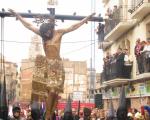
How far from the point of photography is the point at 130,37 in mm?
22312

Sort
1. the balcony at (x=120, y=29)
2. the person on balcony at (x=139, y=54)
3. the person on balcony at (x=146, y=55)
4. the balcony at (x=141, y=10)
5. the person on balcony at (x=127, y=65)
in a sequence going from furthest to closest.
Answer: the balcony at (x=120, y=29) → the person on balcony at (x=127, y=65) → the person on balcony at (x=139, y=54) → the balcony at (x=141, y=10) → the person on balcony at (x=146, y=55)

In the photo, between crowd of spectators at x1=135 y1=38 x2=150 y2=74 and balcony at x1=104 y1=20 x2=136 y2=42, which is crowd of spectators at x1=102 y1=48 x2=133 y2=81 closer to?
balcony at x1=104 y1=20 x2=136 y2=42

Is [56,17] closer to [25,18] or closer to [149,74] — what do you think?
[25,18]

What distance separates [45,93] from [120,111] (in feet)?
4.95

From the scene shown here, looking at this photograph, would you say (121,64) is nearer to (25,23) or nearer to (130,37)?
(130,37)

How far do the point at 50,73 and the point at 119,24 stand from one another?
14.1 m

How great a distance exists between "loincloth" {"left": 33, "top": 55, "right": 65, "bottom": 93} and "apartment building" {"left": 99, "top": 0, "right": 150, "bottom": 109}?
9.12m

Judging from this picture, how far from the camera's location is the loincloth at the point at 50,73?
7.83 m

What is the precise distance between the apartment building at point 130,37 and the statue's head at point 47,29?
30.0 ft

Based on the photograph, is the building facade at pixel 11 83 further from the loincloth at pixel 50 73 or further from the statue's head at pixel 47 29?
the statue's head at pixel 47 29

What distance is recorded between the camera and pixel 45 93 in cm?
791

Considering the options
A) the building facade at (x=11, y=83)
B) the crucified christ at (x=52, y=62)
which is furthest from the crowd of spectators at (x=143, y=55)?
the crucified christ at (x=52, y=62)

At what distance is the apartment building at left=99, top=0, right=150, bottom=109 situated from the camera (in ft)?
62.2

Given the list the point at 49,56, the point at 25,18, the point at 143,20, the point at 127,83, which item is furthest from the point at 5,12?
the point at 127,83
